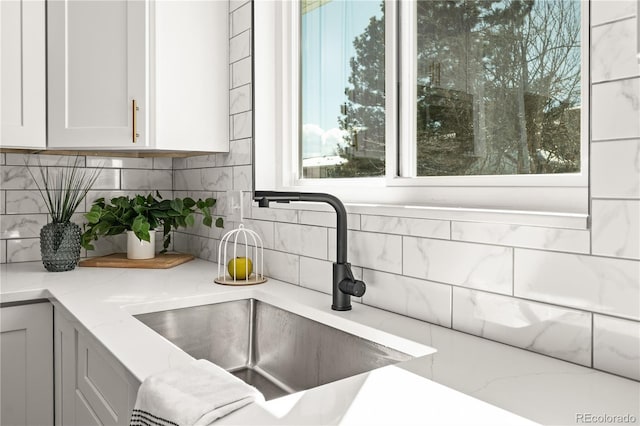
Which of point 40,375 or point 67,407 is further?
point 40,375

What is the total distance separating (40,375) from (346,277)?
1.07 m

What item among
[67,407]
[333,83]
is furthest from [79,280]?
[333,83]

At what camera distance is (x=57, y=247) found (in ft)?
6.46

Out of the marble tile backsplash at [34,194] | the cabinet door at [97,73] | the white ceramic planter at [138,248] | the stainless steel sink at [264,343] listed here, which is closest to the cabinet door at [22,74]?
the cabinet door at [97,73]

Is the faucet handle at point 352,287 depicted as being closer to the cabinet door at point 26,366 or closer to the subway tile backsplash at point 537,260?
the subway tile backsplash at point 537,260

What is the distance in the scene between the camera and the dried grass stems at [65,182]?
88.7 inches

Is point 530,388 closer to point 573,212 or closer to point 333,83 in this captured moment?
point 573,212

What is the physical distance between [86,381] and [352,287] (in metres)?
0.75

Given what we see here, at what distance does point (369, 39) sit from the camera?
165 centimetres

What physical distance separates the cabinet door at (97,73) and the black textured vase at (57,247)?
0.34 m

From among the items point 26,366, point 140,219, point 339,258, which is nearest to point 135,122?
point 140,219

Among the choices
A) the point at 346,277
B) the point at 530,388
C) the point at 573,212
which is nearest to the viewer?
the point at 530,388

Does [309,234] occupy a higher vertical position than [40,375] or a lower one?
higher

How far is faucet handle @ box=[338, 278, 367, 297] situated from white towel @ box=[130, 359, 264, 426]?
0.51 meters
